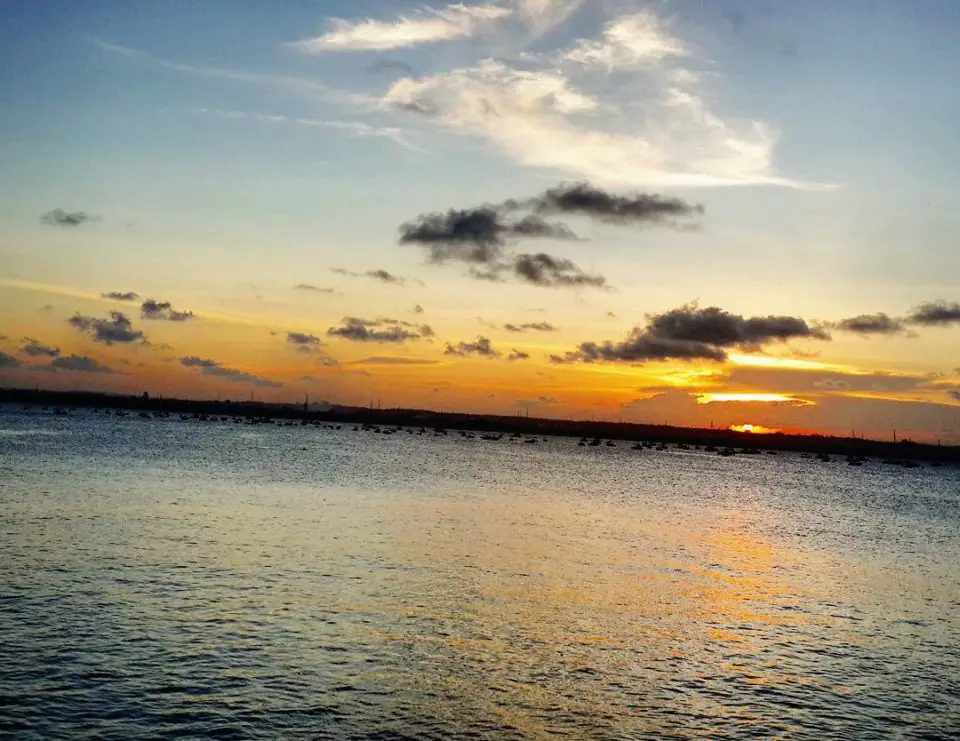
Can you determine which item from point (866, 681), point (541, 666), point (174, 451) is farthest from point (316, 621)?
point (174, 451)

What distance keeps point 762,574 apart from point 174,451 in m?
103

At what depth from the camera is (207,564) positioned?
40.5m

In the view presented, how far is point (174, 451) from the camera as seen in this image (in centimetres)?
12912

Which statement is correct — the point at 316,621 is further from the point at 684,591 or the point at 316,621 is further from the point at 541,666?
the point at 684,591

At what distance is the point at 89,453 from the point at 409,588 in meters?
87.6

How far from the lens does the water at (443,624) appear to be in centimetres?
2272

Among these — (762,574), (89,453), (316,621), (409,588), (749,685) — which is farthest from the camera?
(89,453)

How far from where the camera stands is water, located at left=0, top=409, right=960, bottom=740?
2272cm

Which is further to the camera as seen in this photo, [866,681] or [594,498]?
[594,498]

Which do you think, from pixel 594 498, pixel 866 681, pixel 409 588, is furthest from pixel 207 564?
pixel 594 498

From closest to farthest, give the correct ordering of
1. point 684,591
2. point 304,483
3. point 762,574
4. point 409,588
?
point 409,588, point 684,591, point 762,574, point 304,483

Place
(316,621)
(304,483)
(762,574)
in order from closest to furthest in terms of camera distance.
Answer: (316,621), (762,574), (304,483)

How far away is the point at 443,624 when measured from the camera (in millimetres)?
32125

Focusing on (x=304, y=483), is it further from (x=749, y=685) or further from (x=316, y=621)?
(x=749, y=685)
